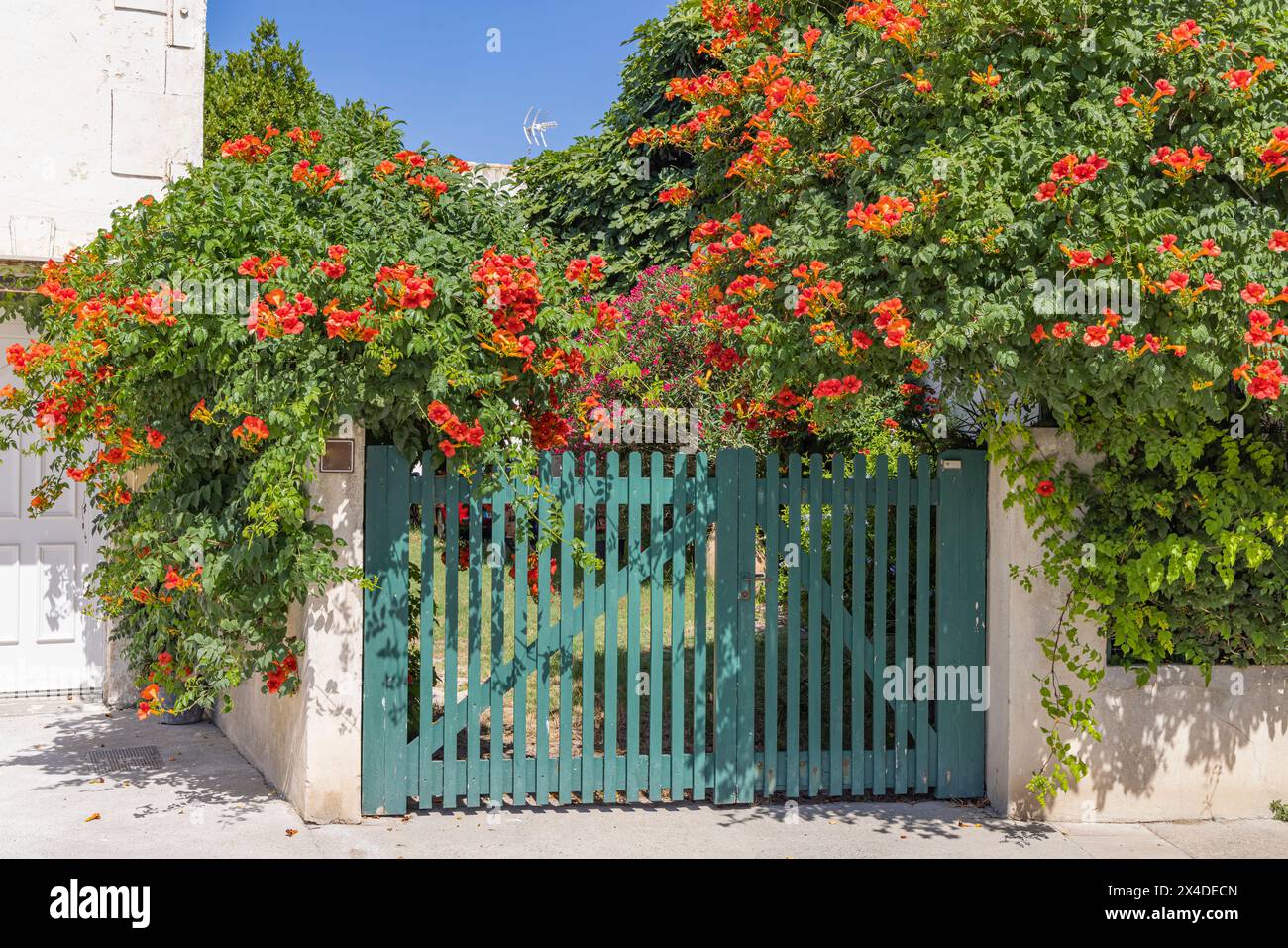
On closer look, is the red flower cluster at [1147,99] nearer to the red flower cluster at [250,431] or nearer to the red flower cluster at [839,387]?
the red flower cluster at [839,387]

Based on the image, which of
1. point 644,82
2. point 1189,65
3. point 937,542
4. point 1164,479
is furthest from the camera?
point 644,82

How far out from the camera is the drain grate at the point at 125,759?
591cm

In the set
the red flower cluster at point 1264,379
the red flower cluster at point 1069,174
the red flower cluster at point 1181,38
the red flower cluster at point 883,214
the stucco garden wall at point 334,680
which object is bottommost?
the stucco garden wall at point 334,680

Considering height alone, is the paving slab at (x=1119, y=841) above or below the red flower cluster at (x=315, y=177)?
below

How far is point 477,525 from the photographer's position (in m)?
5.16

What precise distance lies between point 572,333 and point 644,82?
1213 cm

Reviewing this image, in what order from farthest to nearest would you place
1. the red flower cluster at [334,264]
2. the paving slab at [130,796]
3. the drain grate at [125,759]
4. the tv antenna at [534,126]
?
1. the tv antenna at [534,126]
2. the drain grate at [125,759]
3. the paving slab at [130,796]
4. the red flower cluster at [334,264]

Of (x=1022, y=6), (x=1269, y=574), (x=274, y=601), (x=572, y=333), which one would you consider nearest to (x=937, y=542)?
(x=1269, y=574)

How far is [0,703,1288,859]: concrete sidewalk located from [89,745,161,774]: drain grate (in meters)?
0.15

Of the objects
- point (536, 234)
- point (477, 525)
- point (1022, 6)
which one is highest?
point (1022, 6)

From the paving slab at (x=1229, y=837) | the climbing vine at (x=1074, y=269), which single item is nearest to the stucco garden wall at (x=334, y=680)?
the climbing vine at (x=1074, y=269)

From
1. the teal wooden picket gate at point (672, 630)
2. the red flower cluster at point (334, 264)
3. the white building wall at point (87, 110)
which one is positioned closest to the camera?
the red flower cluster at point (334, 264)

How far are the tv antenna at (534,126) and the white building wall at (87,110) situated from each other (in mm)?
9438
